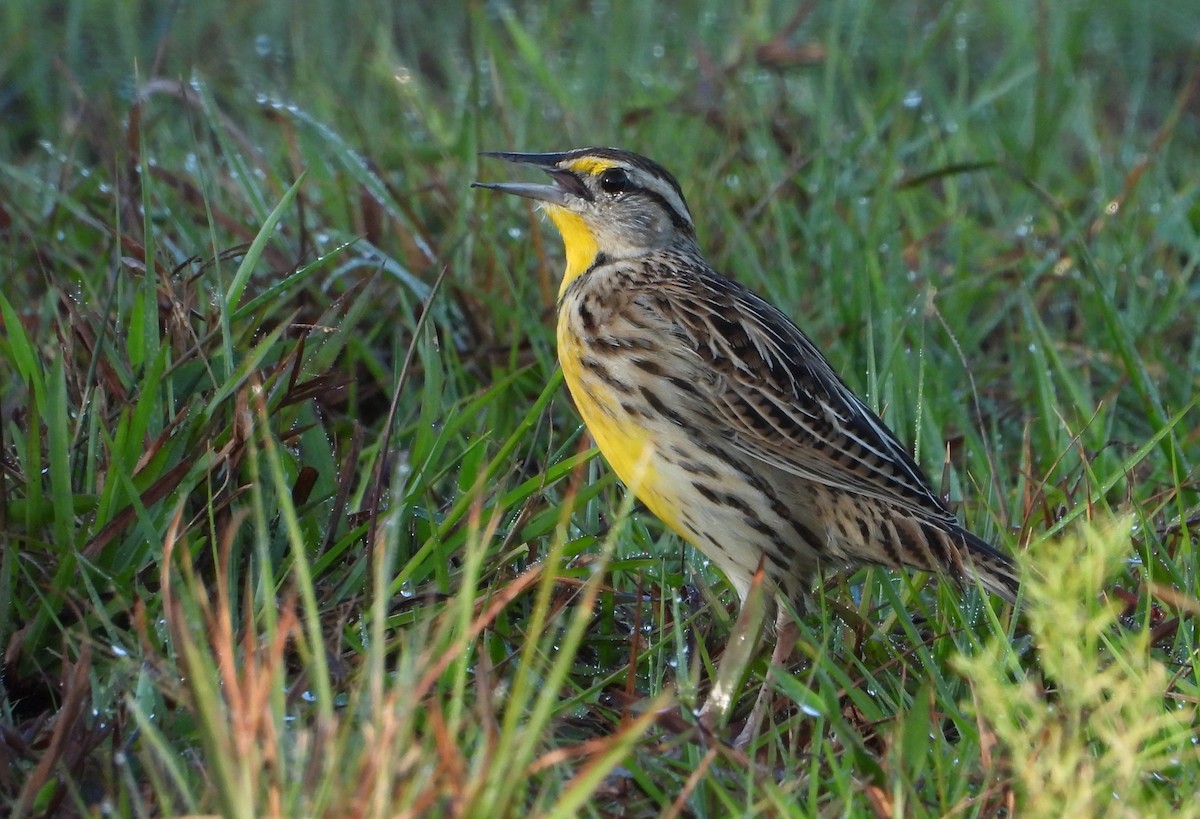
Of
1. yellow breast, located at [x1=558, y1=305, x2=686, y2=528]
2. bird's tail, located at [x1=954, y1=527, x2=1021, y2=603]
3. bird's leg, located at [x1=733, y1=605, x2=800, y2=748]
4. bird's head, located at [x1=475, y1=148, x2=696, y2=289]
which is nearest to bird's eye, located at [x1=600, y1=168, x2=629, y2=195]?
bird's head, located at [x1=475, y1=148, x2=696, y2=289]

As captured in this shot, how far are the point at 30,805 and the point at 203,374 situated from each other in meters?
0.99

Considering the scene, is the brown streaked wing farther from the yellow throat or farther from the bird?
the yellow throat

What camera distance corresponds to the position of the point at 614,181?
12.2 feet

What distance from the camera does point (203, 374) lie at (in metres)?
3.08

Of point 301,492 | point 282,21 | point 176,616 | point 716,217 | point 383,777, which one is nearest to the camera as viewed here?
point 383,777

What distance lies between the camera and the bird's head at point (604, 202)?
3.68 meters

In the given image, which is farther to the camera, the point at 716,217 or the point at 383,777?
the point at 716,217

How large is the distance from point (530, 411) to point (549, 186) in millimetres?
803

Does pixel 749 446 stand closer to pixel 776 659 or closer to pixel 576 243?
pixel 776 659

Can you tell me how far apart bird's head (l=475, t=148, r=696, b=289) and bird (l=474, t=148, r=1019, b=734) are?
0.96ft

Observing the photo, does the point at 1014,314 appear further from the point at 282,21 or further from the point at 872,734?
the point at 282,21

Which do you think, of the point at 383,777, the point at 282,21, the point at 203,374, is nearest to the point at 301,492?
the point at 203,374

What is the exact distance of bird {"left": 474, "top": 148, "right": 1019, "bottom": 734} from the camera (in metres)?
3.05

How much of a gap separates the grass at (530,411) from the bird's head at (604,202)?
364 millimetres
